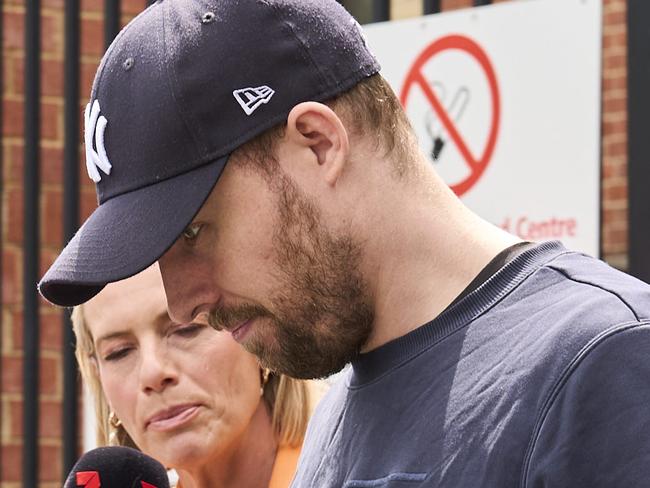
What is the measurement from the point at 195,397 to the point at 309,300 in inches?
40.8

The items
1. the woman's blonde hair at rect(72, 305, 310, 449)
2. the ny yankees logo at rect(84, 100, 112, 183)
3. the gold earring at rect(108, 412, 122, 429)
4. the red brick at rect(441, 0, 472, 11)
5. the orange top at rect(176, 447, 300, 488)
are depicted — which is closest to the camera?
the ny yankees logo at rect(84, 100, 112, 183)

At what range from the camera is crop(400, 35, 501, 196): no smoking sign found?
8.82ft

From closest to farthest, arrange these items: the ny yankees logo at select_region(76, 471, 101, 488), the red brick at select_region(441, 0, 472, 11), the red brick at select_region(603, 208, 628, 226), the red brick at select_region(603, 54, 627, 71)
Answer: the ny yankees logo at select_region(76, 471, 101, 488), the red brick at select_region(441, 0, 472, 11), the red brick at select_region(603, 54, 627, 71), the red brick at select_region(603, 208, 628, 226)

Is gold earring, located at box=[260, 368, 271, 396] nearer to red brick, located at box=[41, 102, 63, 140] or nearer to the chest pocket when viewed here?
the chest pocket

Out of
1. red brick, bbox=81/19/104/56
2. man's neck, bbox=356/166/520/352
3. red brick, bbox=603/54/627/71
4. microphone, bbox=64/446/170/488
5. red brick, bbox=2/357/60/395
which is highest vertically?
man's neck, bbox=356/166/520/352

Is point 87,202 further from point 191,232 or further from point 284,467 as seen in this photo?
point 191,232

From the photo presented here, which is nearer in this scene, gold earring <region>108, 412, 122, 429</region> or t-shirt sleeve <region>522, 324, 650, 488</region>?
t-shirt sleeve <region>522, 324, 650, 488</region>

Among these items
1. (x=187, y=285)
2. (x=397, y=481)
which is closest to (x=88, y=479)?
(x=187, y=285)

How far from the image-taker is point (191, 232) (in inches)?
64.2

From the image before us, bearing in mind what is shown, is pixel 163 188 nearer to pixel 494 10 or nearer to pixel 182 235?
pixel 182 235

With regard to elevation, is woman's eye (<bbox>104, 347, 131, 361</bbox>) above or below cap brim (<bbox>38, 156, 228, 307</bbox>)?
below

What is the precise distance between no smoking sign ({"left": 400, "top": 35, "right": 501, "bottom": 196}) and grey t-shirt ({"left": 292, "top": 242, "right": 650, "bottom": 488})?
3.73ft

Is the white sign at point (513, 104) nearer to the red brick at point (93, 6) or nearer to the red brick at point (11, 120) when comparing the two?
the red brick at point (93, 6)

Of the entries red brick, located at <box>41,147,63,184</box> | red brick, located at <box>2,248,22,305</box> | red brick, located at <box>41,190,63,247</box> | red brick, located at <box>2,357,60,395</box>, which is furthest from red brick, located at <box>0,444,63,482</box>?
red brick, located at <box>41,147,63,184</box>
